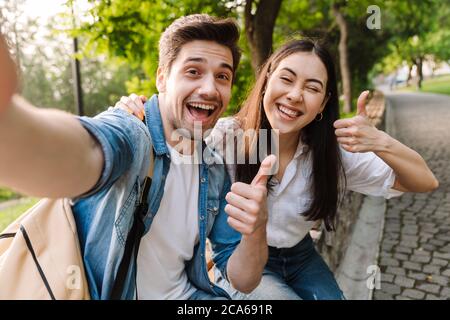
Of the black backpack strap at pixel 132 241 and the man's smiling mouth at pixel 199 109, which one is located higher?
the man's smiling mouth at pixel 199 109

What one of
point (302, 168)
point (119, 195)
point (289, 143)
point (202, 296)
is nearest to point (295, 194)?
point (302, 168)

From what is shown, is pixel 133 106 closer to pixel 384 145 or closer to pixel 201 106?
pixel 201 106

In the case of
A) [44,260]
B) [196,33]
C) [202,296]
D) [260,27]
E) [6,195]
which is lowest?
[6,195]

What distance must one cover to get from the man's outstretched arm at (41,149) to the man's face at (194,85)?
0.74 m

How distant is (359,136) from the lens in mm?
1742

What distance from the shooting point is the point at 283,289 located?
2059 millimetres

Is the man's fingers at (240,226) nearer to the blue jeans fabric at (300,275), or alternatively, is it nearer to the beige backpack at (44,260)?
the beige backpack at (44,260)

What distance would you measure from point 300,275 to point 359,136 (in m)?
0.98

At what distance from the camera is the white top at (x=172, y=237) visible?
5.29ft

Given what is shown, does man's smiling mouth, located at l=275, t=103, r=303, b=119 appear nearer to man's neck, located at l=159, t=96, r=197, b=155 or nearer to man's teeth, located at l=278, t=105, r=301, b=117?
man's teeth, located at l=278, t=105, r=301, b=117

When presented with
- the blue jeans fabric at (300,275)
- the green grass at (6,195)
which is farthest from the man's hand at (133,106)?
the green grass at (6,195)

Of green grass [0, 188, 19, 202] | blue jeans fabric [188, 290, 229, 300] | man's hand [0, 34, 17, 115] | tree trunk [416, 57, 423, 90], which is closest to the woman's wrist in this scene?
blue jeans fabric [188, 290, 229, 300]
